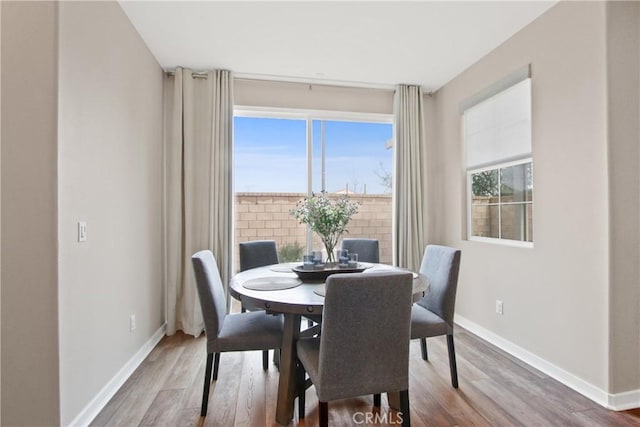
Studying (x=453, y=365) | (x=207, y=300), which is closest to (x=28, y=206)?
(x=207, y=300)

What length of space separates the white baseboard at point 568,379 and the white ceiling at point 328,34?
8.65 feet

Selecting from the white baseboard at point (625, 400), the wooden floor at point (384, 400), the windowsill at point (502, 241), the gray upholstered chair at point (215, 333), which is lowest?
the wooden floor at point (384, 400)

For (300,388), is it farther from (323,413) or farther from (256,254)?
(256,254)

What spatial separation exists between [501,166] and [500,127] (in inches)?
14.1

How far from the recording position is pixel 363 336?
4.66 ft

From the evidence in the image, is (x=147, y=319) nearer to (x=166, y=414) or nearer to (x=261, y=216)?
(x=166, y=414)

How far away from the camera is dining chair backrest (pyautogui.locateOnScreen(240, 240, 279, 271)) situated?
9.40 feet

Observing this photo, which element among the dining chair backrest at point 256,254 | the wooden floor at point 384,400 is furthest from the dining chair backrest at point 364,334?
the dining chair backrest at point 256,254

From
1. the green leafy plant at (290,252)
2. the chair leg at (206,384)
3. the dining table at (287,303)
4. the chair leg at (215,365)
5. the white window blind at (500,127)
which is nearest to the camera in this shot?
the dining table at (287,303)

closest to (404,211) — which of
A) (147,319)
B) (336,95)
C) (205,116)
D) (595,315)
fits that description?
(336,95)

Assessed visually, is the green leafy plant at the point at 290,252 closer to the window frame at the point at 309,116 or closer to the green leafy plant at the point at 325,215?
the window frame at the point at 309,116

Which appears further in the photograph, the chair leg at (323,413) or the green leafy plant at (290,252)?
the green leafy plant at (290,252)

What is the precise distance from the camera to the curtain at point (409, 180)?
3602mm

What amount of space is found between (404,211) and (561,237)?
5.15 ft
